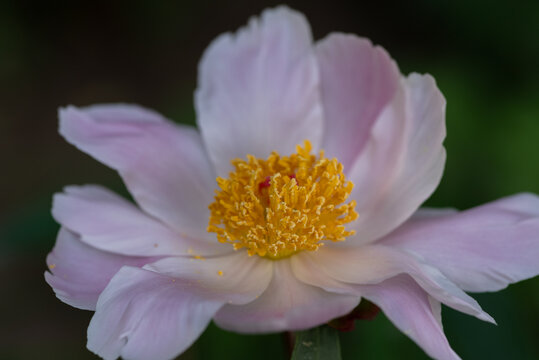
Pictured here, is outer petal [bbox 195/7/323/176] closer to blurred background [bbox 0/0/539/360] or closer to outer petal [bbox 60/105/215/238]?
outer petal [bbox 60/105/215/238]

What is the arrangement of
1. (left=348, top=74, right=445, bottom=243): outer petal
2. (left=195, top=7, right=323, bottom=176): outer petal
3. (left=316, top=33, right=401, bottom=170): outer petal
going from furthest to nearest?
1. (left=195, top=7, right=323, bottom=176): outer petal
2. (left=316, top=33, right=401, bottom=170): outer petal
3. (left=348, top=74, right=445, bottom=243): outer petal

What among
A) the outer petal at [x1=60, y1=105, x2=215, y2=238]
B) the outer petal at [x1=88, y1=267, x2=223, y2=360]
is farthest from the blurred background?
the outer petal at [x1=88, y1=267, x2=223, y2=360]

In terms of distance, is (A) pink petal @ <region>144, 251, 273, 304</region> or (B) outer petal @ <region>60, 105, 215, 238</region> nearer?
(A) pink petal @ <region>144, 251, 273, 304</region>

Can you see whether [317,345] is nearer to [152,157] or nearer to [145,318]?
[145,318]

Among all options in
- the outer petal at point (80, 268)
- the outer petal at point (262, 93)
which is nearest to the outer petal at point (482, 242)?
the outer petal at point (262, 93)

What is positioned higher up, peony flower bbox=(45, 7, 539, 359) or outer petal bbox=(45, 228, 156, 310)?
peony flower bbox=(45, 7, 539, 359)

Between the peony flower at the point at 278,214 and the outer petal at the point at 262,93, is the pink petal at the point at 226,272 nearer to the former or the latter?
the peony flower at the point at 278,214

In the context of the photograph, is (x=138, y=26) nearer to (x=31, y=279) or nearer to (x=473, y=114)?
(x=31, y=279)
